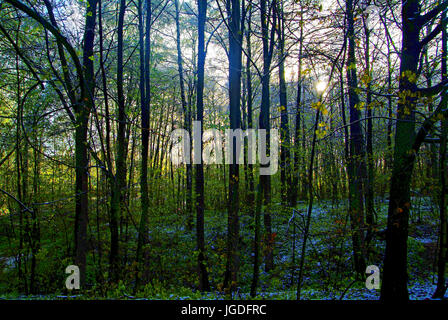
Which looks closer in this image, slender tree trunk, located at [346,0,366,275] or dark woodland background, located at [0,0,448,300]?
dark woodland background, located at [0,0,448,300]

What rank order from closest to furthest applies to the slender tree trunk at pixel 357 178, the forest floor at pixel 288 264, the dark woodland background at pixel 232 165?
the dark woodland background at pixel 232 165 < the forest floor at pixel 288 264 < the slender tree trunk at pixel 357 178

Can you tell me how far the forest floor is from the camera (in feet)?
15.9

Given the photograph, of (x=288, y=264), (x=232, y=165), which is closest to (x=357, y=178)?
(x=288, y=264)

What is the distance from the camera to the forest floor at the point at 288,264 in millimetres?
4848

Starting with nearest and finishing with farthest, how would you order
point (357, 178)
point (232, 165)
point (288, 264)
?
point (232, 165) < point (288, 264) < point (357, 178)

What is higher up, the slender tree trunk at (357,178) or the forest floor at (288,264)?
the slender tree trunk at (357,178)

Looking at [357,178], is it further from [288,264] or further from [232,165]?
[232,165]

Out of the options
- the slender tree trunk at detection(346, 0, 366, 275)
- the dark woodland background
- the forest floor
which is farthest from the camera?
the slender tree trunk at detection(346, 0, 366, 275)

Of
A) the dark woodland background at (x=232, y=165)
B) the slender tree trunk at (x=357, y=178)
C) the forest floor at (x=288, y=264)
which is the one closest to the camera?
the dark woodland background at (x=232, y=165)

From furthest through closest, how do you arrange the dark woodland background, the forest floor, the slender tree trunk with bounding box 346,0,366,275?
the slender tree trunk with bounding box 346,0,366,275
the forest floor
the dark woodland background

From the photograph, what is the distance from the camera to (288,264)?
5750mm

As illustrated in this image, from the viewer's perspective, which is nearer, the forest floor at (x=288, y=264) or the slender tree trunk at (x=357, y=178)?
the forest floor at (x=288, y=264)

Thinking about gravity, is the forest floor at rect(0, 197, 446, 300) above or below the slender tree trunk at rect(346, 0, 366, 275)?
below
